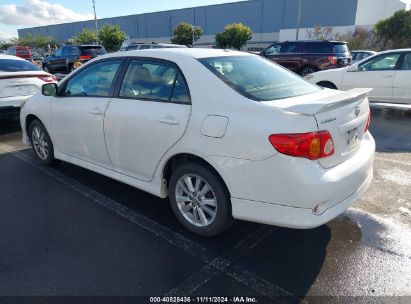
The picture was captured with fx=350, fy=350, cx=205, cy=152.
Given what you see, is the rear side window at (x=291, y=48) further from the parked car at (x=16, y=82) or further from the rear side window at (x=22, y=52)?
the rear side window at (x=22, y=52)

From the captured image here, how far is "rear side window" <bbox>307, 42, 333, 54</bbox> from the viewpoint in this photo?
45.7 feet

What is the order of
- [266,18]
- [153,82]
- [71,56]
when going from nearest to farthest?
[153,82], [71,56], [266,18]

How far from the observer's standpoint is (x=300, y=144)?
2531 millimetres

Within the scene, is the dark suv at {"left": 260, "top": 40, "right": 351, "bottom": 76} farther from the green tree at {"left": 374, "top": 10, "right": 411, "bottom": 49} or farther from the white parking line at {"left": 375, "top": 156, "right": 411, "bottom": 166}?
the green tree at {"left": 374, "top": 10, "right": 411, "bottom": 49}

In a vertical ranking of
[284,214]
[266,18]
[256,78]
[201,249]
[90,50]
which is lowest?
[201,249]

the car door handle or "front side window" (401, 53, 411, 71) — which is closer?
the car door handle

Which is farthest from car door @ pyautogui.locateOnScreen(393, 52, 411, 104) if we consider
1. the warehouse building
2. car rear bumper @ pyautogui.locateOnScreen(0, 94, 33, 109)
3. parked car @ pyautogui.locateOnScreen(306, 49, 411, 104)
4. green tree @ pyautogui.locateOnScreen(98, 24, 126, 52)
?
the warehouse building

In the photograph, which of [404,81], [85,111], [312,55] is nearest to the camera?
[85,111]

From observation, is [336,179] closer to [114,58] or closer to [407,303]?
[407,303]

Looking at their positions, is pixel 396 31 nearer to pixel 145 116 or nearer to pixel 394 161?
pixel 394 161

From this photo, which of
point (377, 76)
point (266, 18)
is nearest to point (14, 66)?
point (377, 76)

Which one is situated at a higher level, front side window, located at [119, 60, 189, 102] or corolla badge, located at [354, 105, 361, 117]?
front side window, located at [119, 60, 189, 102]

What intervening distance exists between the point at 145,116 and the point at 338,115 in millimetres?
1727

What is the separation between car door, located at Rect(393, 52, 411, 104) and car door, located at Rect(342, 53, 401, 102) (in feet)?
0.37
